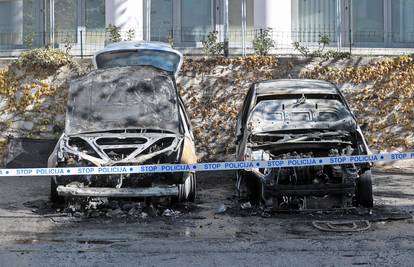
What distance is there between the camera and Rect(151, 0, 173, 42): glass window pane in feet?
55.0

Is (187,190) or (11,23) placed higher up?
→ (11,23)

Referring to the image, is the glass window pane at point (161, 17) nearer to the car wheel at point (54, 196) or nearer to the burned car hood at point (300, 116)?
the burned car hood at point (300, 116)

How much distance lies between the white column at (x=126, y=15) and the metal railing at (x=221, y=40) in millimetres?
239

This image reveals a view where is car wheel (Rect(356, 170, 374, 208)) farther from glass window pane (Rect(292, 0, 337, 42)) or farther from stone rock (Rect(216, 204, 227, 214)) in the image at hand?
glass window pane (Rect(292, 0, 337, 42))

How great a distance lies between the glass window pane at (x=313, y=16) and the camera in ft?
53.2

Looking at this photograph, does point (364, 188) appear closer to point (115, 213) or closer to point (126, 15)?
point (115, 213)

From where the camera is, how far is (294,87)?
10.1 metres

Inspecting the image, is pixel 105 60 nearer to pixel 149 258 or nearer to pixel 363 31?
pixel 149 258

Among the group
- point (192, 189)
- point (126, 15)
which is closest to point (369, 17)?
point (126, 15)

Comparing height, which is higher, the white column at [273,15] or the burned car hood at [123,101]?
the white column at [273,15]

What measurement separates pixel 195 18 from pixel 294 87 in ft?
24.5

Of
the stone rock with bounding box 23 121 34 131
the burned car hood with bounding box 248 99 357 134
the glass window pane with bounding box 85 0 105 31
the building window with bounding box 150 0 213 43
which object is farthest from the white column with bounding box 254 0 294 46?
the burned car hood with bounding box 248 99 357 134

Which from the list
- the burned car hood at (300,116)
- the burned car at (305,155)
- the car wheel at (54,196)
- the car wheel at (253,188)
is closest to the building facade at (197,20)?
the burned car hood at (300,116)

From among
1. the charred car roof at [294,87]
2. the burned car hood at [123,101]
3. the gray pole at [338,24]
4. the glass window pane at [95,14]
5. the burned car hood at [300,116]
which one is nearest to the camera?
the burned car hood at [300,116]
